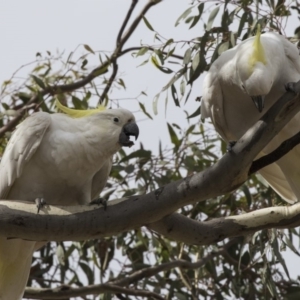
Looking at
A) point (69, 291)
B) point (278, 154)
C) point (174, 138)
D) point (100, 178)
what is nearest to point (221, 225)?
point (278, 154)

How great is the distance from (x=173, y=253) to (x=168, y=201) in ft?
5.15

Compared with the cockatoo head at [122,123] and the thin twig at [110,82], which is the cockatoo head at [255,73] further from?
Answer: the thin twig at [110,82]

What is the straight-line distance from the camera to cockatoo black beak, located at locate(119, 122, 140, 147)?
2771mm

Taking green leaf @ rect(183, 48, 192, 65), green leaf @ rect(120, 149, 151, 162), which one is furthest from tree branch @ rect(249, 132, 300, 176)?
green leaf @ rect(120, 149, 151, 162)

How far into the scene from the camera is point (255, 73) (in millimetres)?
2709

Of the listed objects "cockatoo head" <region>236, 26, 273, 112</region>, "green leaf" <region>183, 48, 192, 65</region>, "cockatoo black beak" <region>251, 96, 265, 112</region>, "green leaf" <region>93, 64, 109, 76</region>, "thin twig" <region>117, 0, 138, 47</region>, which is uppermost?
"thin twig" <region>117, 0, 138, 47</region>

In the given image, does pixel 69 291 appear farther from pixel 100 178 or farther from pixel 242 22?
pixel 242 22

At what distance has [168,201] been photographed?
236 cm

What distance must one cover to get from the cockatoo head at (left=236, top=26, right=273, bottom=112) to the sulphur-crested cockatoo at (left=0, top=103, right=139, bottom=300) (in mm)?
413

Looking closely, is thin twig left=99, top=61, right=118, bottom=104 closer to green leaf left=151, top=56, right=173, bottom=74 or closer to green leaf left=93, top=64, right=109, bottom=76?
green leaf left=93, top=64, right=109, bottom=76

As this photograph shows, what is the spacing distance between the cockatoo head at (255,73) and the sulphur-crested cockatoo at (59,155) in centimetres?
41

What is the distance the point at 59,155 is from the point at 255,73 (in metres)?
0.73

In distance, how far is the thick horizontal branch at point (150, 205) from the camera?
7.58 feet

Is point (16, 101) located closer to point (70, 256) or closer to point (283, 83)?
point (70, 256)
